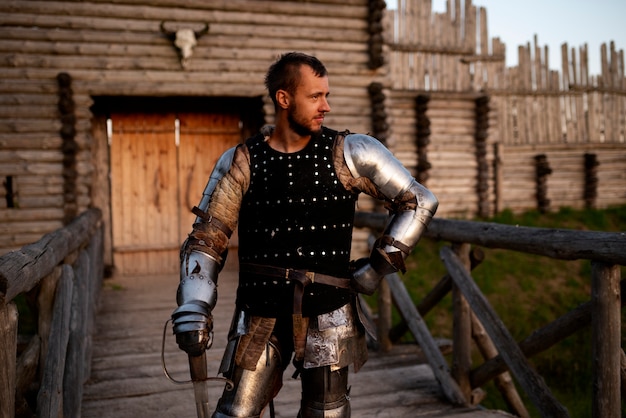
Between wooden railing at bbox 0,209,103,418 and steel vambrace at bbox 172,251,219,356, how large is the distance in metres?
0.65

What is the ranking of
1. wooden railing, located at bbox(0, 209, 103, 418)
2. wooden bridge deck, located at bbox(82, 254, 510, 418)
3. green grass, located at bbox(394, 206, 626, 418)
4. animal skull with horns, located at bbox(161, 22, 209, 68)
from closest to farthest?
wooden railing, located at bbox(0, 209, 103, 418) < wooden bridge deck, located at bbox(82, 254, 510, 418) < green grass, located at bbox(394, 206, 626, 418) < animal skull with horns, located at bbox(161, 22, 209, 68)

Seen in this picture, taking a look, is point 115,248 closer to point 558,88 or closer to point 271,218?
point 271,218

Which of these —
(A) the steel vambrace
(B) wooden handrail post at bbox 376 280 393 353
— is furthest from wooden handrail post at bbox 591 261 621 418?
(B) wooden handrail post at bbox 376 280 393 353

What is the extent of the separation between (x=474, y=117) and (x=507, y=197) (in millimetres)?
1869

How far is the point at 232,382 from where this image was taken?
82.6 inches

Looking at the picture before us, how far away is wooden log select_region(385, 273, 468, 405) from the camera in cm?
368

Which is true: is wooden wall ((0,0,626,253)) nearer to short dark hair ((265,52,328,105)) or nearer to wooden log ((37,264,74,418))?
wooden log ((37,264,74,418))

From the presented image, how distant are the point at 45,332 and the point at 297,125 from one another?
2169mm

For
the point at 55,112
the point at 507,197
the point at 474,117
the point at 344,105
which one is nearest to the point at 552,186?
the point at 507,197

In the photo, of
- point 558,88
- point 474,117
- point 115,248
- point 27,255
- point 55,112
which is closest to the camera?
point 27,255

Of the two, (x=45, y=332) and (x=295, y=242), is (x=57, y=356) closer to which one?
(x=45, y=332)

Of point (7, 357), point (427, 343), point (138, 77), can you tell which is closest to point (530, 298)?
point (427, 343)

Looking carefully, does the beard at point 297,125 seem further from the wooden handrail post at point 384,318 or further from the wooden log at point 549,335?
the wooden handrail post at point 384,318

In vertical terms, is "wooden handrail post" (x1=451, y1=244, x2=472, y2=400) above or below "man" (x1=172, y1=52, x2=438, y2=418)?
below
